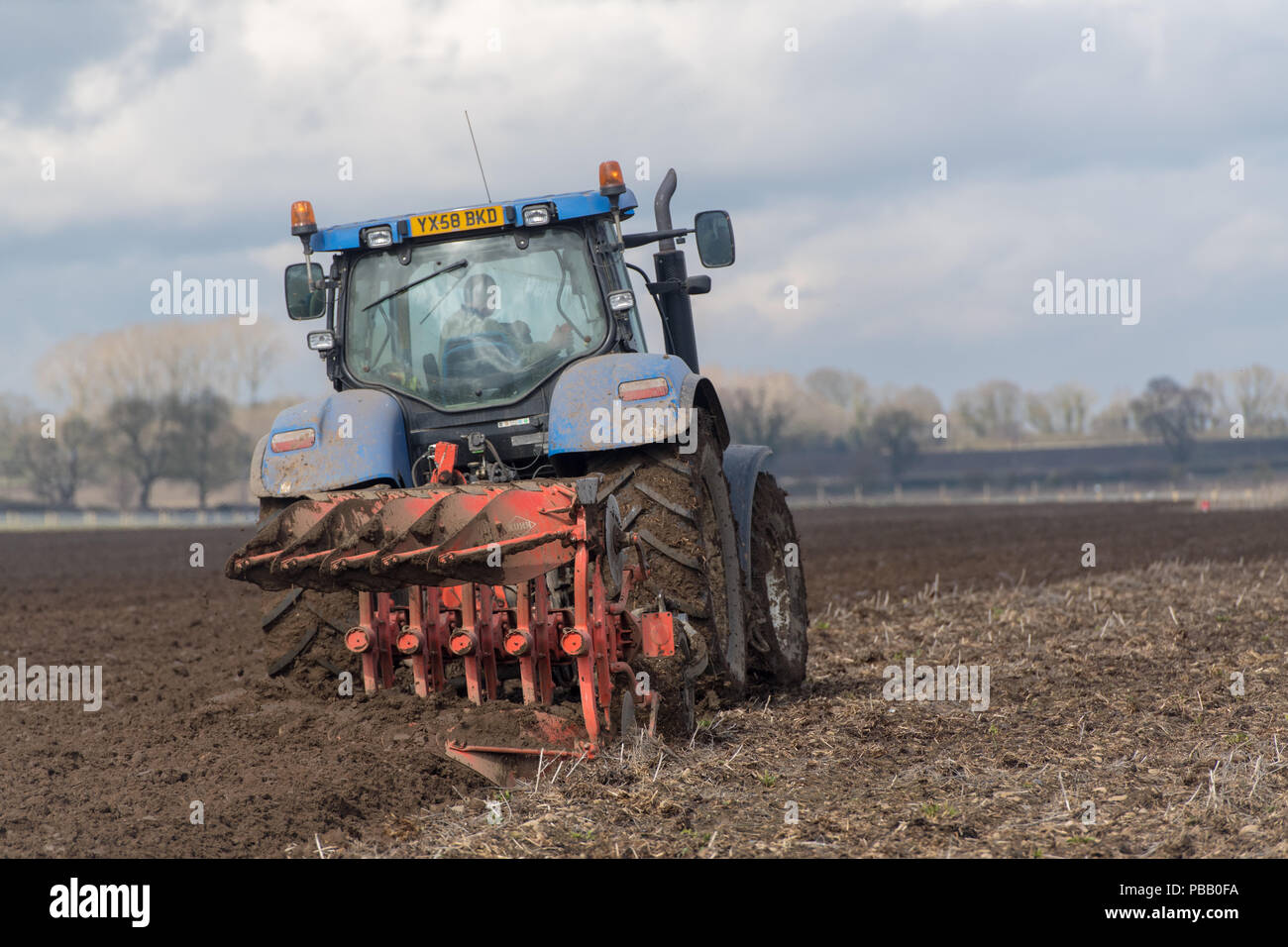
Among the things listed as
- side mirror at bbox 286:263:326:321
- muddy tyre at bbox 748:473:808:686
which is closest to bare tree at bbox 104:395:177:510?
side mirror at bbox 286:263:326:321

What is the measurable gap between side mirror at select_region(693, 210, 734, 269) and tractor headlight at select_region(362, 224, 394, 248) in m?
1.56

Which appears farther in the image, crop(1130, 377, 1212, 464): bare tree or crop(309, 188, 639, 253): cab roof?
crop(1130, 377, 1212, 464): bare tree

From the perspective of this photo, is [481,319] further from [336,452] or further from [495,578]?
[495,578]

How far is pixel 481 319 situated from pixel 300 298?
125 centimetres

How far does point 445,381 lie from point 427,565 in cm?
156

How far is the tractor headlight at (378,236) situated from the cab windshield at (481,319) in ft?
0.28

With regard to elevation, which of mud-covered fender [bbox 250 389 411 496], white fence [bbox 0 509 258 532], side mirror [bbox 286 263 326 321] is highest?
side mirror [bbox 286 263 326 321]

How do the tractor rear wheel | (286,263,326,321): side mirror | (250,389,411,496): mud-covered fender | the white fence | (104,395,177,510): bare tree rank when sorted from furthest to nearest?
(104,395,177,510): bare tree
the white fence
(286,263,326,321): side mirror
(250,389,411,496): mud-covered fender
the tractor rear wheel

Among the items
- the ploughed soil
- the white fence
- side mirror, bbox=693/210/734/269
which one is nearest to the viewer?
the ploughed soil

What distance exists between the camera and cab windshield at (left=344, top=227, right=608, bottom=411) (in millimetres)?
6301

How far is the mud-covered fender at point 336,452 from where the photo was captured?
5.86 metres

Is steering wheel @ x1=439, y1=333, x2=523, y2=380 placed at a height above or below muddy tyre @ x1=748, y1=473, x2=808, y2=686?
above

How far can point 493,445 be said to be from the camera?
20.5 ft

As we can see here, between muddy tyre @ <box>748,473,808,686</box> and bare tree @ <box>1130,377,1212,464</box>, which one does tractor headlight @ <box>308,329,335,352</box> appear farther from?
bare tree @ <box>1130,377,1212,464</box>
